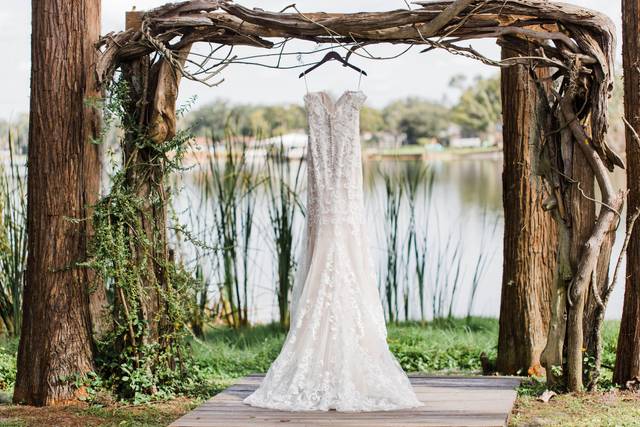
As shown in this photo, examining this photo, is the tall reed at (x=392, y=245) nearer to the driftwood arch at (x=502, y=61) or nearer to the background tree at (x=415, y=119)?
the driftwood arch at (x=502, y=61)

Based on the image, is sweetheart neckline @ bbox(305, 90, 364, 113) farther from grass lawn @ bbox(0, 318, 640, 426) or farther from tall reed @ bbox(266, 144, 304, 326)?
tall reed @ bbox(266, 144, 304, 326)

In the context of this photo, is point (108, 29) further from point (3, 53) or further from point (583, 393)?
point (3, 53)

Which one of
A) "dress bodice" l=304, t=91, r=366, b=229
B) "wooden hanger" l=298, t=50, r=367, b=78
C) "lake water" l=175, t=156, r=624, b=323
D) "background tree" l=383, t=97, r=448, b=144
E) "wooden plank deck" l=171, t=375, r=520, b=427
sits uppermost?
"background tree" l=383, t=97, r=448, b=144

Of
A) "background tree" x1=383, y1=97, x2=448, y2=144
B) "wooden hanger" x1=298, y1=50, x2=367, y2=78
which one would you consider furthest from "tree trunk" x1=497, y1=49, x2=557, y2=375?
"background tree" x1=383, y1=97, x2=448, y2=144

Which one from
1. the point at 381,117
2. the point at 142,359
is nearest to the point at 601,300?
the point at 142,359

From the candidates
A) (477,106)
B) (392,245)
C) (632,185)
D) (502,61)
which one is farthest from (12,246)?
(477,106)

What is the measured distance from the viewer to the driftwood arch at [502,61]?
4348 millimetres

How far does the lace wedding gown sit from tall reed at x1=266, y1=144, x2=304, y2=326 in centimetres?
231

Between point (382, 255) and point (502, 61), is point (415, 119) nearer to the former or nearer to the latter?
point (382, 255)

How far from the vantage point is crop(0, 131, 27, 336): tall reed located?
625cm

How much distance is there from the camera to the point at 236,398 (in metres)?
4.20

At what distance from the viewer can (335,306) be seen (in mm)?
4172

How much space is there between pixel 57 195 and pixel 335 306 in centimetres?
161

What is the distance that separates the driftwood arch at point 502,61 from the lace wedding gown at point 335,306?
0.41 m
